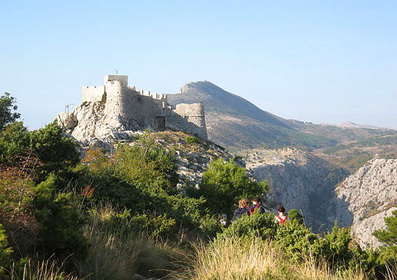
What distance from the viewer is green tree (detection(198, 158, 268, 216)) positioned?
26594 mm

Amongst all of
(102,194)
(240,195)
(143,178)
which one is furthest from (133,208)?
(240,195)

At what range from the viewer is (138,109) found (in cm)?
4628

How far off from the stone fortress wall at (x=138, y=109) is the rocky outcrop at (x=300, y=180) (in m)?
35.9

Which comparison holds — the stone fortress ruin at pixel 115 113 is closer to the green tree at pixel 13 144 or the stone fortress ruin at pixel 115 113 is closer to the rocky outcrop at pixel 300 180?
the green tree at pixel 13 144

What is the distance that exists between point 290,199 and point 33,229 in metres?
102

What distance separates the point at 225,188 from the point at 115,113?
20.9 meters

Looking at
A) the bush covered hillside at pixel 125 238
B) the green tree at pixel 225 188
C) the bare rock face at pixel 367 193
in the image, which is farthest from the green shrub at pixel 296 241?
the bare rock face at pixel 367 193

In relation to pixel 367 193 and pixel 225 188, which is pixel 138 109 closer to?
pixel 225 188

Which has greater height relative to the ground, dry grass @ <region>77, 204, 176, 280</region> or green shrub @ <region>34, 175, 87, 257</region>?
green shrub @ <region>34, 175, 87, 257</region>

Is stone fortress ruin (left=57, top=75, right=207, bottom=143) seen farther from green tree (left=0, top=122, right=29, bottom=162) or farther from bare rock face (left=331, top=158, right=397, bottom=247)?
bare rock face (left=331, top=158, right=397, bottom=247)

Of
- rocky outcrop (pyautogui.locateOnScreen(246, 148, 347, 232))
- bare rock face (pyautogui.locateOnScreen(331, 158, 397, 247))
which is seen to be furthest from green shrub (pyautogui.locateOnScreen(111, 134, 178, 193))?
bare rock face (pyautogui.locateOnScreen(331, 158, 397, 247))

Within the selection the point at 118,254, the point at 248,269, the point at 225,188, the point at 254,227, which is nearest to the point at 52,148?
the point at 118,254

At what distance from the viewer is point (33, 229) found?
609 centimetres

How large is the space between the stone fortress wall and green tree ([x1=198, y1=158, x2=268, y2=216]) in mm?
17866
